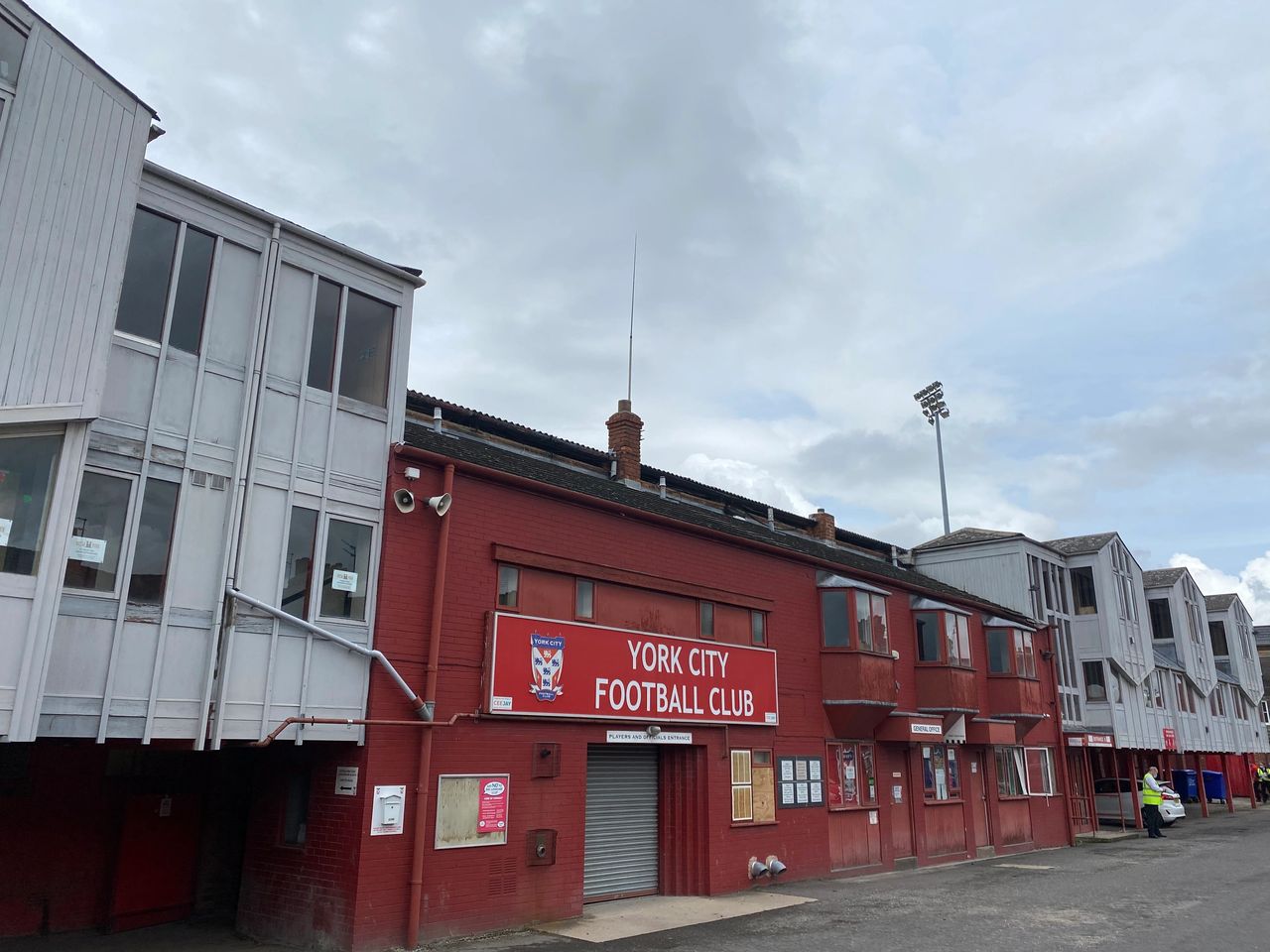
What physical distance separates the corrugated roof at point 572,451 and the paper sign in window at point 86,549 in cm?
923

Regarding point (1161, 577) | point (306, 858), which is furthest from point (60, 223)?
point (1161, 577)

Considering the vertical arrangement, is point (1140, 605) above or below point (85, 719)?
above

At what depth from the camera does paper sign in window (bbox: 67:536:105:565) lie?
912cm

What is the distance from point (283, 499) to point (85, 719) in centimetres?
307

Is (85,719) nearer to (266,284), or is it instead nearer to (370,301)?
(266,284)

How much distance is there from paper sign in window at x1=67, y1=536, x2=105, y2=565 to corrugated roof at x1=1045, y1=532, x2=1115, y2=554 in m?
30.1

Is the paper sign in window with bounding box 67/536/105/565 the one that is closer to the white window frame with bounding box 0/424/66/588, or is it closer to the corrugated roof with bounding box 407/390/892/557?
the white window frame with bounding box 0/424/66/588

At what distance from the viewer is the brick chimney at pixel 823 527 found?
27.5m

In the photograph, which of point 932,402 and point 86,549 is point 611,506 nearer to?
point 86,549

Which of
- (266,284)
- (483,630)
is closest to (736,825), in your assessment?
(483,630)

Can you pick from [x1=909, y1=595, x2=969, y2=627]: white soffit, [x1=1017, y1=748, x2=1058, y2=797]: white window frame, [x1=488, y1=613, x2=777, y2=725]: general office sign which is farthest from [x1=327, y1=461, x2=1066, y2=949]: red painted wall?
[x1=1017, y1=748, x2=1058, y2=797]: white window frame

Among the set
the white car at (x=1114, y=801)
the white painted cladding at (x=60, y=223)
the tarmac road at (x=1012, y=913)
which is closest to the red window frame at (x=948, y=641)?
the tarmac road at (x=1012, y=913)

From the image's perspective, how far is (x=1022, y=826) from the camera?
23578 millimetres

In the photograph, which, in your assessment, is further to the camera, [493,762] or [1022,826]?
[1022,826]
